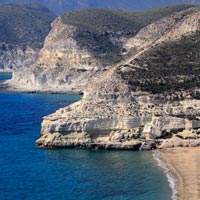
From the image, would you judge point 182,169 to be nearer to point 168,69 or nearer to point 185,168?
point 185,168

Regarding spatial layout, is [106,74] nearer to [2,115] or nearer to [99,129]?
[99,129]

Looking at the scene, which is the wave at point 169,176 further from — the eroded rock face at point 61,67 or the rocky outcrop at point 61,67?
the rocky outcrop at point 61,67

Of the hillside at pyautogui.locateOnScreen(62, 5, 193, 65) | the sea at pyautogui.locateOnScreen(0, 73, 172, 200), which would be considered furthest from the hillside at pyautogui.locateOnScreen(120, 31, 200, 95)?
the hillside at pyautogui.locateOnScreen(62, 5, 193, 65)

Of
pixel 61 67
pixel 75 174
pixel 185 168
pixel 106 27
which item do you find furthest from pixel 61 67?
pixel 75 174

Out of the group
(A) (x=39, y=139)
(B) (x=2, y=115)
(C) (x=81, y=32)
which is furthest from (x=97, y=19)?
(A) (x=39, y=139)

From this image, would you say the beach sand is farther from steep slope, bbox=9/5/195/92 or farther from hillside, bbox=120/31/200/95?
steep slope, bbox=9/5/195/92

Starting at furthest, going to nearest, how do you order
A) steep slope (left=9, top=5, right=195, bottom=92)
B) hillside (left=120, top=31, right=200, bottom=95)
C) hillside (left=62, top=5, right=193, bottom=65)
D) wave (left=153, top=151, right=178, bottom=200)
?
1. hillside (left=62, top=5, right=193, bottom=65)
2. steep slope (left=9, top=5, right=195, bottom=92)
3. hillside (left=120, top=31, right=200, bottom=95)
4. wave (left=153, top=151, right=178, bottom=200)
